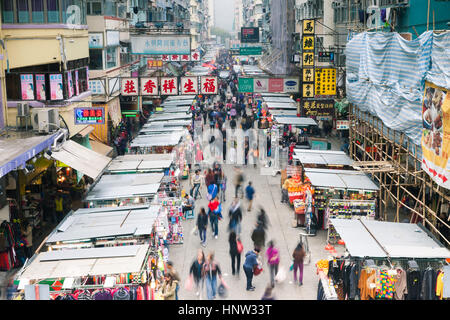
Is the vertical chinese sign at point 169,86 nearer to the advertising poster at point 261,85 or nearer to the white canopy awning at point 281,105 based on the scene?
the advertising poster at point 261,85

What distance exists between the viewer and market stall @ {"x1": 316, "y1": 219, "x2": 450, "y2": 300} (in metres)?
11.1

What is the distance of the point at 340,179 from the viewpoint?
17641mm

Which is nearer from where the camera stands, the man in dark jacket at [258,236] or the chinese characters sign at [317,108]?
the man in dark jacket at [258,236]

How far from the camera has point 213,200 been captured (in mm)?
16938

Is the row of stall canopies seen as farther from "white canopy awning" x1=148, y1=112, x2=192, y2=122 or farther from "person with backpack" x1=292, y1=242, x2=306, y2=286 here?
"white canopy awning" x1=148, y1=112, x2=192, y2=122

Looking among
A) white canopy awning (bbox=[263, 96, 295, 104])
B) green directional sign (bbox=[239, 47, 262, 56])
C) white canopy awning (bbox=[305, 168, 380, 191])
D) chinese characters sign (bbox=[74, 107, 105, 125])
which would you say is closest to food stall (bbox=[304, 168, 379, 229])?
white canopy awning (bbox=[305, 168, 380, 191])

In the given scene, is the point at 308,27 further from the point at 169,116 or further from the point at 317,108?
the point at 169,116

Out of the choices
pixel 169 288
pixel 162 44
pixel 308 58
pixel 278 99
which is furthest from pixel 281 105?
pixel 169 288

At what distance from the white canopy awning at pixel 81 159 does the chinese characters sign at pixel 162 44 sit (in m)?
10.5

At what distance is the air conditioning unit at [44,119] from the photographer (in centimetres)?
1776

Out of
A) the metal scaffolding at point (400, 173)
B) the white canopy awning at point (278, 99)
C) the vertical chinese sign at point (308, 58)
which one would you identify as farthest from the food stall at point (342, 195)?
the white canopy awning at point (278, 99)

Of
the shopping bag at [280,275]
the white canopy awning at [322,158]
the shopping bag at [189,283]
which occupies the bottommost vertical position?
the shopping bag at [280,275]

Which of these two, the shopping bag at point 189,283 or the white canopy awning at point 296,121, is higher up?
the white canopy awning at point 296,121

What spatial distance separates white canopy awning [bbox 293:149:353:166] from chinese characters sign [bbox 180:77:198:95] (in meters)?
7.85
